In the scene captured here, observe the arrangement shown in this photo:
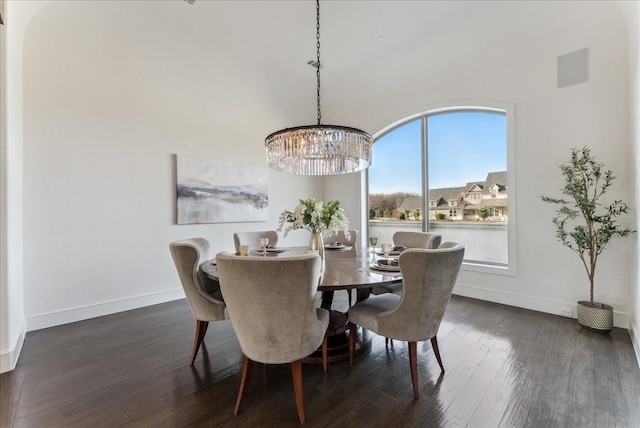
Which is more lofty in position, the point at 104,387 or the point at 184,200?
the point at 184,200

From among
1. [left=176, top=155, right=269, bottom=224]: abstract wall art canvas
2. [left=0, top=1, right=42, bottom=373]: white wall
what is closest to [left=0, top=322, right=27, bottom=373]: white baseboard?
[left=0, top=1, right=42, bottom=373]: white wall

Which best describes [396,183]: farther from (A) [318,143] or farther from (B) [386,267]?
(B) [386,267]

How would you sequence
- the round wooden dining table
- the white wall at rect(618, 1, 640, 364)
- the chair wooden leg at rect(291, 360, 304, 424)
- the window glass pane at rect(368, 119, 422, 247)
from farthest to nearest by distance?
1. the window glass pane at rect(368, 119, 422, 247)
2. the white wall at rect(618, 1, 640, 364)
3. the round wooden dining table
4. the chair wooden leg at rect(291, 360, 304, 424)

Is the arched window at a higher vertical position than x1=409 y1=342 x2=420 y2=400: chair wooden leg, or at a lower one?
higher

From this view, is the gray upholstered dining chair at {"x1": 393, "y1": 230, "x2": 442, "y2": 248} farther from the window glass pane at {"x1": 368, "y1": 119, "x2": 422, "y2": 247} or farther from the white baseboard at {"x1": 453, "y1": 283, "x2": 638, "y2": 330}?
the window glass pane at {"x1": 368, "y1": 119, "x2": 422, "y2": 247}

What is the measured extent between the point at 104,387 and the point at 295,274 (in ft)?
5.87

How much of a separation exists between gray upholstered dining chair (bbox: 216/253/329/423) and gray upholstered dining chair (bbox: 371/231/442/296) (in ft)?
4.14

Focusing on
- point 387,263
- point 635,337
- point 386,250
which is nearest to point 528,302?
point 635,337

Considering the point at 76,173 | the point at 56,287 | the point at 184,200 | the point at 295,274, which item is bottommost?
the point at 56,287

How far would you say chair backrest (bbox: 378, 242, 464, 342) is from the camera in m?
1.80

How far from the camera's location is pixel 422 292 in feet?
6.04

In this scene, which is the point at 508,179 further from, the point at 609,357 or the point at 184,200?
the point at 184,200

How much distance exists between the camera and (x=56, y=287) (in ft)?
10.6

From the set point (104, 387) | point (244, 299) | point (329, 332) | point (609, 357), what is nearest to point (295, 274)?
point (244, 299)
